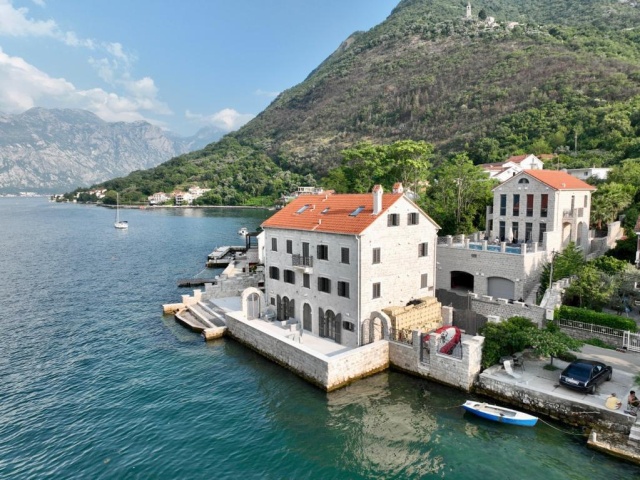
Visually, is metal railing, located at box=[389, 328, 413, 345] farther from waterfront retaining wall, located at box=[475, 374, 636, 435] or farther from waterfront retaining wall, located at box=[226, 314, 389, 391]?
waterfront retaining wall, located at box=[475, 374, 636, 435]

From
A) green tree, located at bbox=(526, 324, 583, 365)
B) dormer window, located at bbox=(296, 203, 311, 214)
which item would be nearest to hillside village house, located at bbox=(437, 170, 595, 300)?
green tree, located at bbox=(526, 324, 583, 365)

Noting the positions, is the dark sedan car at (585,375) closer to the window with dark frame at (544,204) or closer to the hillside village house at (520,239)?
the hillside village house at (520,239)

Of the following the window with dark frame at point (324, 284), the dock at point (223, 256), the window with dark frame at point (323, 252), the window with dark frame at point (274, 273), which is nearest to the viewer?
the window with dark frame at point (323, 252)

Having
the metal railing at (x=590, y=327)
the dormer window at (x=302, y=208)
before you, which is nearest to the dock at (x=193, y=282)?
the dormer window at (x=302, y=208)

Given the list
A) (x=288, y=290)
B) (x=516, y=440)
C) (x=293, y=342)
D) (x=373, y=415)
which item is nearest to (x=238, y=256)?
(x=288, y=290)

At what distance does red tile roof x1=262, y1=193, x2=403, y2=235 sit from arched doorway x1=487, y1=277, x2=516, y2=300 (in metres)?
13.9

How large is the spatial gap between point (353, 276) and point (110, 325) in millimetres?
26333

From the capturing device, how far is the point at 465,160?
56344 mm

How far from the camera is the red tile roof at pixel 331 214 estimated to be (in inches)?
1161

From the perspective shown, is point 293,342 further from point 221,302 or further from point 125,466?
point 221,302

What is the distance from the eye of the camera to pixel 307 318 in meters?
33.1

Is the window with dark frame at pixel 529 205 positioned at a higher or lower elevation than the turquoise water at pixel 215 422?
higher

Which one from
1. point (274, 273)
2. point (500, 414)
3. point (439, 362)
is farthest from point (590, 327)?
point (274, 273)

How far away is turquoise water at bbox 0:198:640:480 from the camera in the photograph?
63.0 ft
